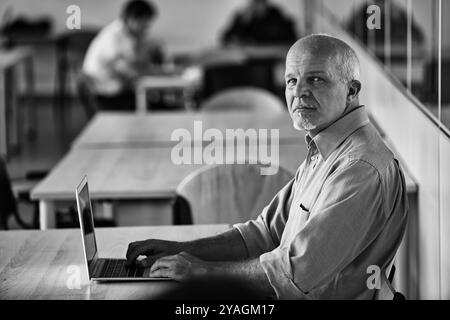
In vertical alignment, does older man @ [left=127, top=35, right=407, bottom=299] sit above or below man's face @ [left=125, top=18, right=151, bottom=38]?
below

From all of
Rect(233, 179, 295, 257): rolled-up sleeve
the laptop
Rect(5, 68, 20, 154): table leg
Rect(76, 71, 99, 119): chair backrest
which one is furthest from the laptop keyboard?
Rect(5, 68, 20, 154): table leg

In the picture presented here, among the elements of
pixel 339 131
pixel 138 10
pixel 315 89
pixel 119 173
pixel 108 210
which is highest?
pixel 138 10

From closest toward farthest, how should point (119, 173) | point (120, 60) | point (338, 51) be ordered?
point (338, 51), point (119, 173), point (120, 60)

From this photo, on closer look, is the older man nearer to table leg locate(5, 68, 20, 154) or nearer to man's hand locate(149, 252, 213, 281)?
man's hand locate(149, 252, 213, 281)

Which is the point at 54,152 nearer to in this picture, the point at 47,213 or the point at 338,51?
the point at 47,213

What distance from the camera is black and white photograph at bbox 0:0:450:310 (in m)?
2.23

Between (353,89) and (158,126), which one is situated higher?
(353,89)

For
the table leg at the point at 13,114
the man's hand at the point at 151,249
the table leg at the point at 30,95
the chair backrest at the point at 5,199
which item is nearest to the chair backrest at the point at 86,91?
the table leg at the point at 13,114

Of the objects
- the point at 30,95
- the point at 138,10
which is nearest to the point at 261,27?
the point at 30,95

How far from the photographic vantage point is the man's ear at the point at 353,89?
2.38m

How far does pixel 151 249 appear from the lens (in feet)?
8.46

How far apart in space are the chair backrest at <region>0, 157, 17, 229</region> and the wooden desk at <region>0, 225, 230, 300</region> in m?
0.96

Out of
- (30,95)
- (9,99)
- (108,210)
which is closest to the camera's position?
(108,210)

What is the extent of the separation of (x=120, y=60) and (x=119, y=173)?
3.47m
